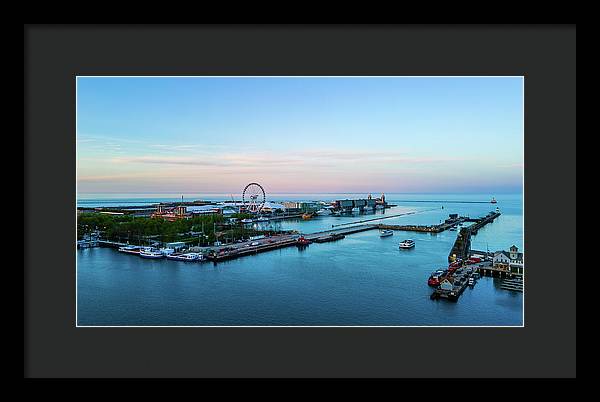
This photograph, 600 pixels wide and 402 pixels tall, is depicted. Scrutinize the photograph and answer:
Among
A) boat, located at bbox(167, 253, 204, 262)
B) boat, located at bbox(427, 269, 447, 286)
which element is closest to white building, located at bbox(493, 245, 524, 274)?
boat, located at bbox(427, 269, 447, 286)

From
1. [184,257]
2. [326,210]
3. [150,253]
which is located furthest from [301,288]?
[150,253]

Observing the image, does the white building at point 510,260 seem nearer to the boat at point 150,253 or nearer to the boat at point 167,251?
the boat at point 167,251
